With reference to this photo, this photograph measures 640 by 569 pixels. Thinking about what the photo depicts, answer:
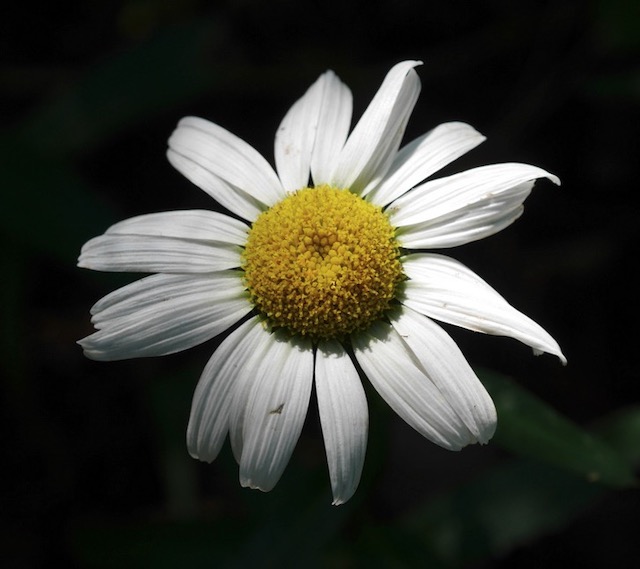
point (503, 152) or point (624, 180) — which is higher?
point (503, 152)

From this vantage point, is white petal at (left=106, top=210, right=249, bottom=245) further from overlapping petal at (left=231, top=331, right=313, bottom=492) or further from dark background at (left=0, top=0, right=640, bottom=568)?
dark background at (left=0, top=0, right=640, bottom=568)

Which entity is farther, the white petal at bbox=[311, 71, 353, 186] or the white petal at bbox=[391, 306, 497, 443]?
the white petal at bbox=[311, 71, 353, 186]

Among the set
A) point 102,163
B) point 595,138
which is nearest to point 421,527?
point 595,138

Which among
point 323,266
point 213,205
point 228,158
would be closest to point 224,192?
point 228,158

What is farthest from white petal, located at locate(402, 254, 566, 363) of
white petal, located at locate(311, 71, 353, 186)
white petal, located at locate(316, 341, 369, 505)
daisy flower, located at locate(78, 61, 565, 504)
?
white petal, located at locate(311, 71, 353, 186)

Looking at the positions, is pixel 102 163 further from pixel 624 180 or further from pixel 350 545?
pixel 624 180

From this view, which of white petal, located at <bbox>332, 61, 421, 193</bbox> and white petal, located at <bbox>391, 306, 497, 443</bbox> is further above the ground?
white petal, located at <bbox>332, 61, 421, 193</bbox>
